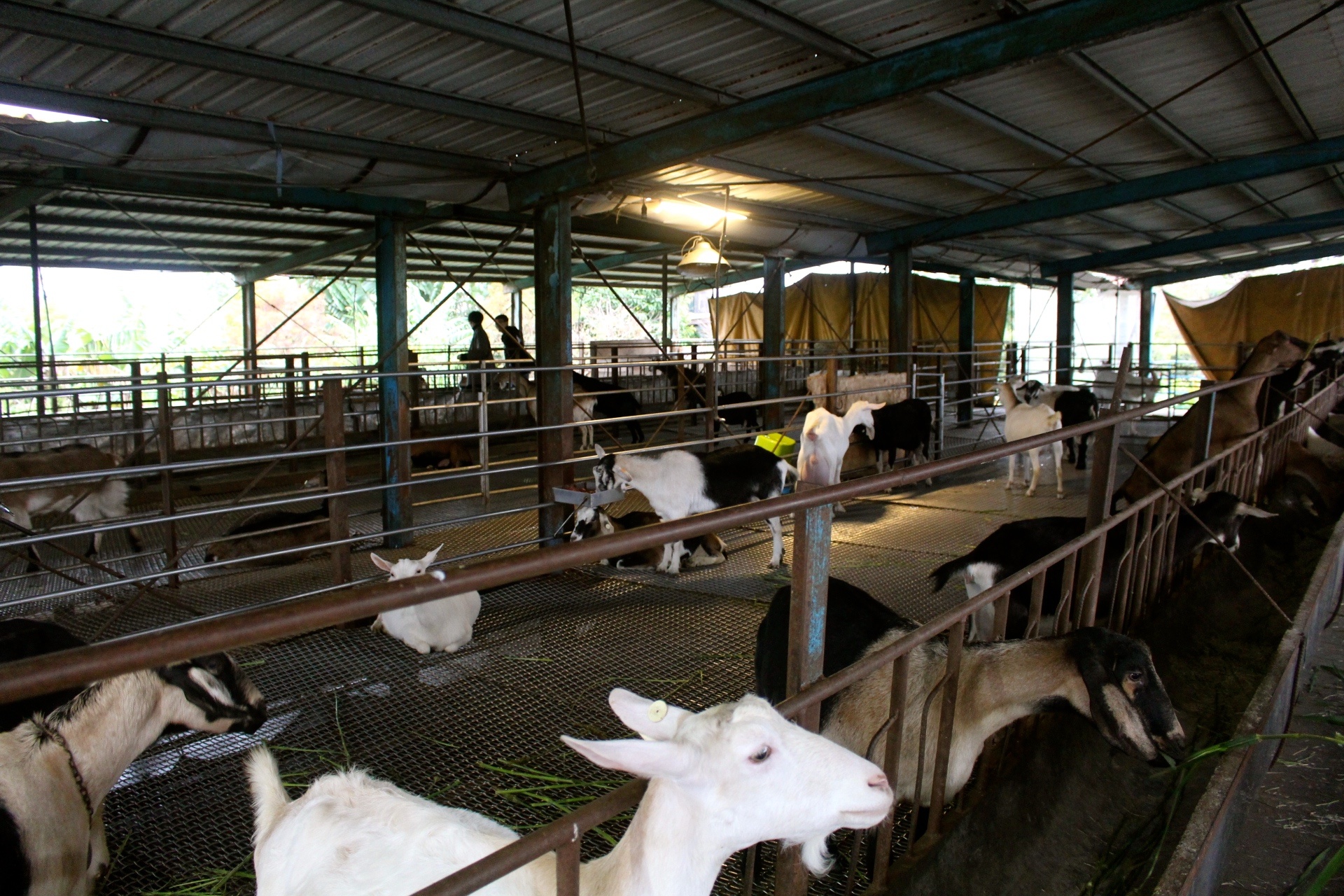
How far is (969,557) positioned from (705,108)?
3.53 metres

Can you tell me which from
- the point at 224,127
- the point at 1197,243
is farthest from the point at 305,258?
the point at 1197,243

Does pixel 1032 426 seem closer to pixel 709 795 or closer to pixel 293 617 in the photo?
pixel 709 795

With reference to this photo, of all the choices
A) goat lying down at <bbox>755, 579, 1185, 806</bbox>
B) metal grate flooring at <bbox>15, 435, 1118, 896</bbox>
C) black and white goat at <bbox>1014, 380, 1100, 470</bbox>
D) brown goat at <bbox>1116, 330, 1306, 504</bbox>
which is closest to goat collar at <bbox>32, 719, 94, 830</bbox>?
metal grate flooring at <bbox>15, 435, 1118, 896</bbox>

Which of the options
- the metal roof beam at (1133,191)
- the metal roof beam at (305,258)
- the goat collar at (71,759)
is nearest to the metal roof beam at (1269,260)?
the metal roof beam at (1133,191)

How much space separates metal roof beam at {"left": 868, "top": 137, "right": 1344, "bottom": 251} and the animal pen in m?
0.04

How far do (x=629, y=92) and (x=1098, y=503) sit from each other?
3.75 meters

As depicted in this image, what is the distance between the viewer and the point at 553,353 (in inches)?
258

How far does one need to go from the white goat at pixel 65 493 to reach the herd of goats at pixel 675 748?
3.99m

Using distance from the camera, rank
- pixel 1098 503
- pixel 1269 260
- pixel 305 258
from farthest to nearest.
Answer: pixel 1269 260, pixel 305 258, pixel 1098 503

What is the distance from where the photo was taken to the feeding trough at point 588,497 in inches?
235

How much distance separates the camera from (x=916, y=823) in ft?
8.12

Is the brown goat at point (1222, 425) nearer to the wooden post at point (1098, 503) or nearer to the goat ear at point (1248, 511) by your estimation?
the goat ear at point (1248, 511)

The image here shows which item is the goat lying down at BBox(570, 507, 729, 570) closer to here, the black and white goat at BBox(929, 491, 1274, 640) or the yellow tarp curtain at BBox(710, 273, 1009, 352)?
the black and white goat at BBox(929, 491, 1274, 640)

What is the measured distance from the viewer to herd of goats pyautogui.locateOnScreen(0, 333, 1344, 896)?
1407mm
